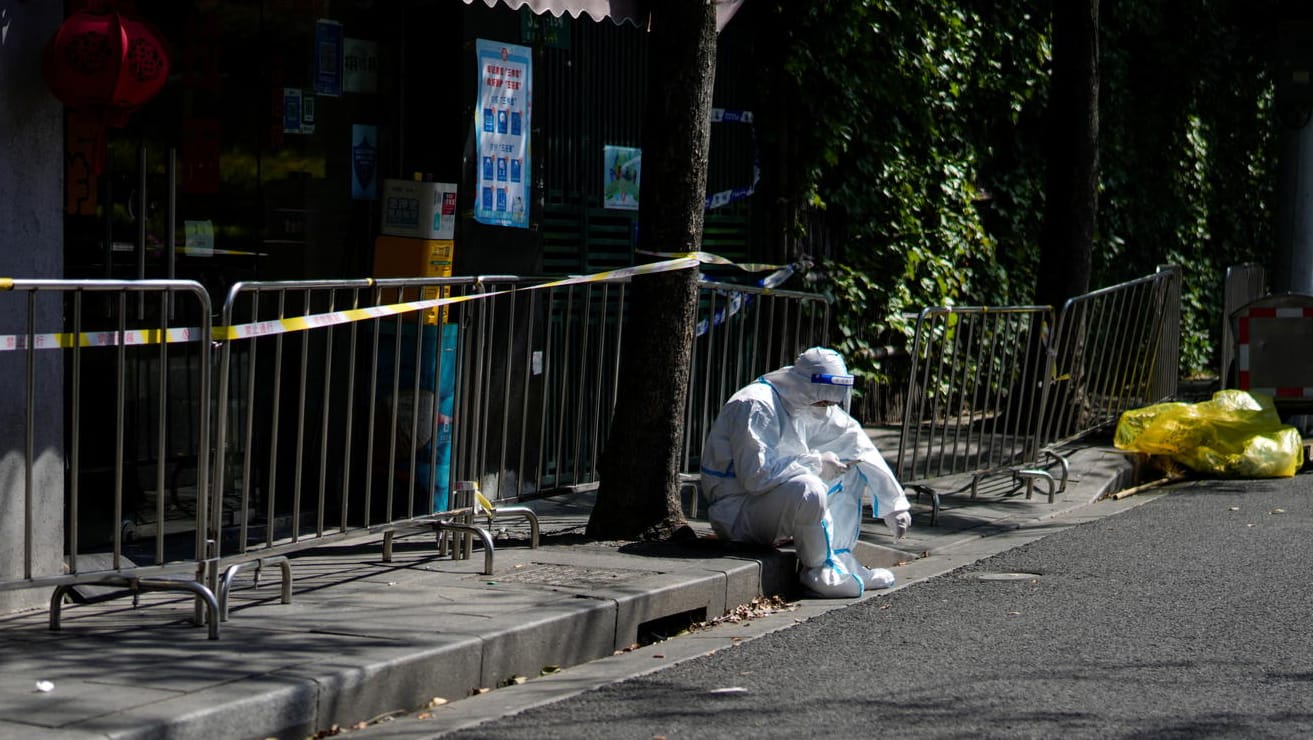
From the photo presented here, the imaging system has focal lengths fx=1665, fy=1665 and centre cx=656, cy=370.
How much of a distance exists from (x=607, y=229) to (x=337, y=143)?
2.36 meters

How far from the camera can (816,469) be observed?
7.52m

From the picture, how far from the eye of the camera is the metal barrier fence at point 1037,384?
33.2ft

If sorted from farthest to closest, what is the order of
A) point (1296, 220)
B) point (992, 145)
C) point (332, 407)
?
point (992, 145) → point (1296, 220) → point (332, 407)

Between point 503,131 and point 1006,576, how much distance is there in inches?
153

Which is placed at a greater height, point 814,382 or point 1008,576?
point 814,382

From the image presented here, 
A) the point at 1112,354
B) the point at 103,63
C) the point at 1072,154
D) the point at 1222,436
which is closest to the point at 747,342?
the point at 1112,354

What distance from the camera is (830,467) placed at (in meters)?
7.57

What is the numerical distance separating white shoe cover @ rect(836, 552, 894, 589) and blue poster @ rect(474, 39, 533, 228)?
3148 millimetres

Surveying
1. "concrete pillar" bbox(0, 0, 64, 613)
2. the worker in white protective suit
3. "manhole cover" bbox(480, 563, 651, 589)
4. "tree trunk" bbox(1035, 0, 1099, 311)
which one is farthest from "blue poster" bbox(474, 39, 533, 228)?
"tree trunk" bbox(1035, 0, 1099, 311)

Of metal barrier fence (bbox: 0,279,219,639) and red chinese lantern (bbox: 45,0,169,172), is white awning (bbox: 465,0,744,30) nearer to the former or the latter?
red chinese lantern (bbox: 45,0,169,172)

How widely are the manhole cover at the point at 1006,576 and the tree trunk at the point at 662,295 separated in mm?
1460

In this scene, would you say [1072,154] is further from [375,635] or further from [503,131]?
[375,635]

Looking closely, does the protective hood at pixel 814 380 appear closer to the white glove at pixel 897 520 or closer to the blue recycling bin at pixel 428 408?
the white glove at pixel 897 520

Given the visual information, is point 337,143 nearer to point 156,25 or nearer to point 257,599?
point 156,25
